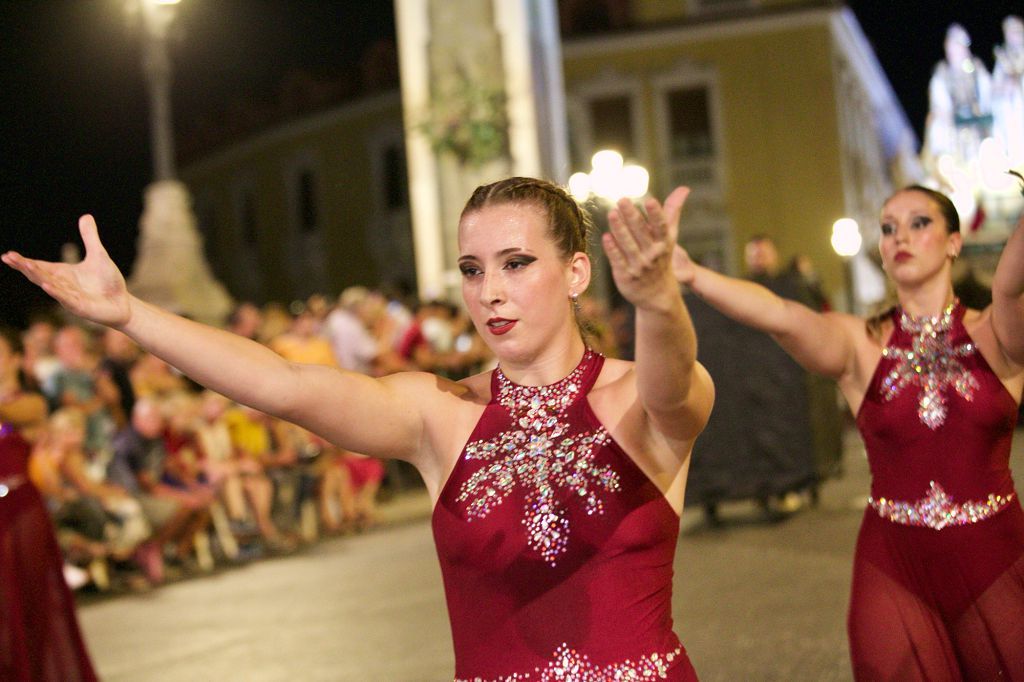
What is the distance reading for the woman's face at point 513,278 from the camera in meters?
2.80

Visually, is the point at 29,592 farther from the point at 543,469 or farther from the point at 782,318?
the point at 543,469


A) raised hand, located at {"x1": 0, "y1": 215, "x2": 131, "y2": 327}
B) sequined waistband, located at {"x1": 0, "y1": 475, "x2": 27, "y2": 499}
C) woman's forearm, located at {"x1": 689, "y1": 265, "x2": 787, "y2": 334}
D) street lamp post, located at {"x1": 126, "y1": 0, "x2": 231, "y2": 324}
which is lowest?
sequined waistband, located at {"x1": 0, "y1": 475, "x2": 27, "y2": 499}

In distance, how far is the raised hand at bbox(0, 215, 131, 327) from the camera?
2.59 meters

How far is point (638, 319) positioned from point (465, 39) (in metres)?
18.0

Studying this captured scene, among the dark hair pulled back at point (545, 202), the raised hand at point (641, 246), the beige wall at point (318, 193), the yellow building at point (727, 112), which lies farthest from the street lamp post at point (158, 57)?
the beige wall at point (318, 193)

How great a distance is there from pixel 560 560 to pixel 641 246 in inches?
33.3

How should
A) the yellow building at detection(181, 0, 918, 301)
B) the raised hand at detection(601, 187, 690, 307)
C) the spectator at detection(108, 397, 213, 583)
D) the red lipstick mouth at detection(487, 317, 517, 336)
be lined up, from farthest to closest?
the yellow building at detection(181, 0, 918, 301) < the spectator at detection(108, 397, 213, 583) < the red lipstick mouth at detection(487, 317, 517, 336) < the raised hand at detection(601, 187, 690, 307)

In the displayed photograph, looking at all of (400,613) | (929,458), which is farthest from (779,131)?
(929,458)

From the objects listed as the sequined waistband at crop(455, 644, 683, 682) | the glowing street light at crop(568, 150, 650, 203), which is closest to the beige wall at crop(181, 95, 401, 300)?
the glowing street light at crop(568, 150, 650, 203)

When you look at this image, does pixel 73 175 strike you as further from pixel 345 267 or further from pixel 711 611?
pixel 711 611

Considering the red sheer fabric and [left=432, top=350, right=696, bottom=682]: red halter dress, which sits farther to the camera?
the red sheer fabric

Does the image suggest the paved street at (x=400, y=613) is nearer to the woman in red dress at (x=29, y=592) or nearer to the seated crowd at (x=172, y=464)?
the seated crowd at (x=172, y=464)

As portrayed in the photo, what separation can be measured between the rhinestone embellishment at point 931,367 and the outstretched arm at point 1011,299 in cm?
16

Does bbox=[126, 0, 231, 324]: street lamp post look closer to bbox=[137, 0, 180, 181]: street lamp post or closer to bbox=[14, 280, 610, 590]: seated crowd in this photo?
bbox=[137, 0, 180, 181]: street lamp post
